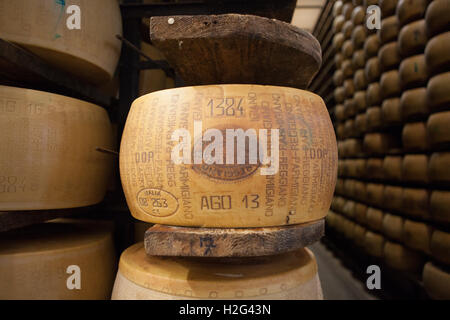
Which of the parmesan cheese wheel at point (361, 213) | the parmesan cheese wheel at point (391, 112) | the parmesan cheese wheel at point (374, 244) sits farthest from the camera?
the parmesan cheese wheel at point (361, 213)

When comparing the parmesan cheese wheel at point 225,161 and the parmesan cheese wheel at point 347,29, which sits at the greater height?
the parmesan cheese wheel at point 347,29

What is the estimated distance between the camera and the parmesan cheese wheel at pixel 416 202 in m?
1.25

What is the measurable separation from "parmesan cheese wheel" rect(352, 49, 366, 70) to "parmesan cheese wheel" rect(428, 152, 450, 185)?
1019 millimetres

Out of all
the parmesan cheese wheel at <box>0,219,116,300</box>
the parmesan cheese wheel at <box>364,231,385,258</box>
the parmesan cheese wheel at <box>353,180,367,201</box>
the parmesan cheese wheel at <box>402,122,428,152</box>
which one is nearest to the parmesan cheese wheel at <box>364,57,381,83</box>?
the parmesan cheese wheel at <box>402,122,428,152</box>

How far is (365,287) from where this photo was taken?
1.75 meters

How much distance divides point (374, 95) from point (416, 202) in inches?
29.0

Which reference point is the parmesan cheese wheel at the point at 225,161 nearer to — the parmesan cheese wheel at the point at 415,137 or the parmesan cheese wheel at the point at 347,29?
the parmesan cheese wheel at the point at 415,137

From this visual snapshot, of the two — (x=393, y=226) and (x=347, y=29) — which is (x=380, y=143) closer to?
(x=393, y=226)

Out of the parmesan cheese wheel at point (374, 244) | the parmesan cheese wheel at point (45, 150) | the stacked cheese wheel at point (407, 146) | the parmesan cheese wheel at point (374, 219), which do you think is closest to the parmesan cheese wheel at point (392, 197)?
the stacked cheese wheel at point (407, 146)

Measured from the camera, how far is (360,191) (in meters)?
1.97

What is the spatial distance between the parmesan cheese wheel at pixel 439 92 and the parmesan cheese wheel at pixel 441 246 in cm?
51

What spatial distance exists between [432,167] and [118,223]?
130cm

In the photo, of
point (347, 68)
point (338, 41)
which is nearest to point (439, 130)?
point (347, 68)

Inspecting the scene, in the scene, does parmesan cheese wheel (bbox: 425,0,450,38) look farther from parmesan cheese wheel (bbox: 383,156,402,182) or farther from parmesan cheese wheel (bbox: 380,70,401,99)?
parmesan cheese wheel (bbox: 383,156,402,182)
